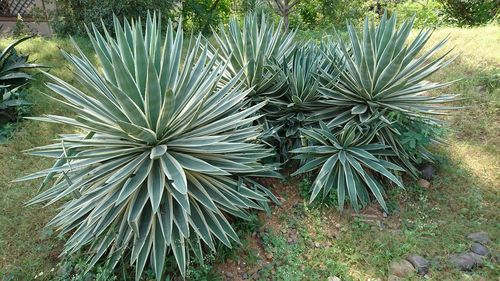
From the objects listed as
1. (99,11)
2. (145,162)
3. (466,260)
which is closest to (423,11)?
(99,11)

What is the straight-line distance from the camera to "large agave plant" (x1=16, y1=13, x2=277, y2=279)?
2.38 metres

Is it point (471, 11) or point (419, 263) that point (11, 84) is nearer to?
point (419, 263)

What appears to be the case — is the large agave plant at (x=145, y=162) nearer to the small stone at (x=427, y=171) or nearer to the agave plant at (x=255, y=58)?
the agave plant at (x=255, y=58)

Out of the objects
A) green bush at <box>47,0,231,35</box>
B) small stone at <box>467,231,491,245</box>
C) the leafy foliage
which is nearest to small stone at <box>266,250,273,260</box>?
small stone at <box>467,231,491,245</box>

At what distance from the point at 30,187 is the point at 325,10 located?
28.1 ft

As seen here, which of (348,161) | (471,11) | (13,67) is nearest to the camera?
(348,161)

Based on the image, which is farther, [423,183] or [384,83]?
[423,183]

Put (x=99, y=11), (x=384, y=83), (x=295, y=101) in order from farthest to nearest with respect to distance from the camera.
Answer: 1. (x=99, y=11)
2. (x=295, y=101)
3. (x=384, y=83)

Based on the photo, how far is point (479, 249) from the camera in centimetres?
286

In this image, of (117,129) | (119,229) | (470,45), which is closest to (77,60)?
(117,129)

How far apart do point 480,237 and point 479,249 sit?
141mm

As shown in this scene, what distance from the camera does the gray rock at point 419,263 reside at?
2.73 meters

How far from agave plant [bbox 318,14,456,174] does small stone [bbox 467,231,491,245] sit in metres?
0.70

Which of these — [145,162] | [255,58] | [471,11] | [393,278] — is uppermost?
[255,58]
